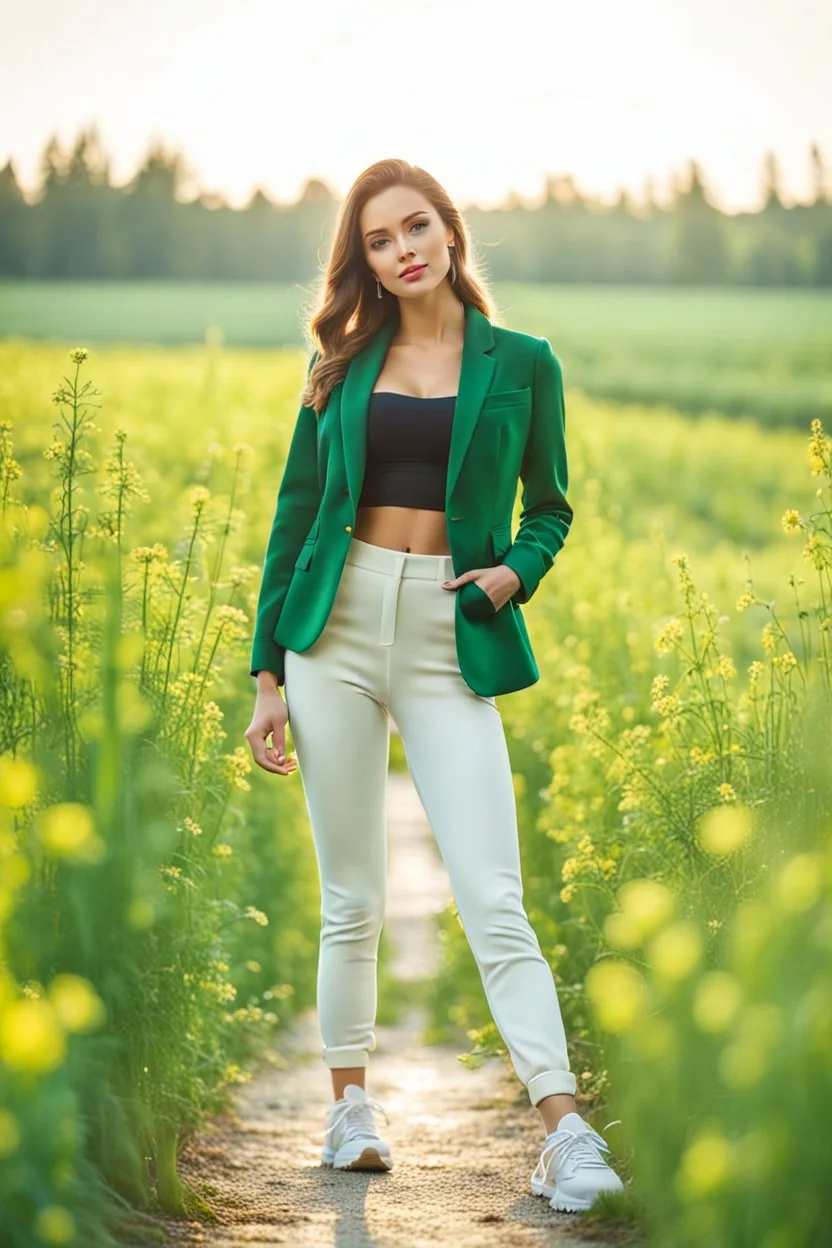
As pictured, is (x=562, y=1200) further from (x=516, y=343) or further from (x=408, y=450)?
(x=516, y=343)

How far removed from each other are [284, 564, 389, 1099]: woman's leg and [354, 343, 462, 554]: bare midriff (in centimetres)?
10

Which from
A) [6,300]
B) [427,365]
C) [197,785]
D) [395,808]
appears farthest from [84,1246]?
[395,808]

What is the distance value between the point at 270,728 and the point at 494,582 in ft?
1.92

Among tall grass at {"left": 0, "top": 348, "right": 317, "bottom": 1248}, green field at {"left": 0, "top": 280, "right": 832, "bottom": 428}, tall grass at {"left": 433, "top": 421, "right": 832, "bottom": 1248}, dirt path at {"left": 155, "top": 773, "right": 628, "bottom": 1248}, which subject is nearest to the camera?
tall grass at {"left": 433, "top": 421, "right": 832, "bottom": 1248}

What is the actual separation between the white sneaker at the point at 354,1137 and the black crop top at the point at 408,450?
122 centimetres

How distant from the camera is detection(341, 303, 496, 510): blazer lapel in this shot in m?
2.75

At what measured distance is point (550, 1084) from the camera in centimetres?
257

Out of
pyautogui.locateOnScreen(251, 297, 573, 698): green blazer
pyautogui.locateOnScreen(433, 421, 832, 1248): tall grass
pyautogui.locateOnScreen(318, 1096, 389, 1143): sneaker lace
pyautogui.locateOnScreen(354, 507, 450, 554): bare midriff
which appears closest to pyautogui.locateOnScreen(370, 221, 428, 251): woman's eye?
pyautogui.locateOnScreen(251, 297, 573, 698): green blazer

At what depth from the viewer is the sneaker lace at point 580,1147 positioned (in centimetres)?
250

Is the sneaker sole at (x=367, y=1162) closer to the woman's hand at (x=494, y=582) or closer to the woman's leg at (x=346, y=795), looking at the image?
the woman's leg at (x=346, y=795)

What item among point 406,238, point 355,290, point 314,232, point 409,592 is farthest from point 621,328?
point 409,592

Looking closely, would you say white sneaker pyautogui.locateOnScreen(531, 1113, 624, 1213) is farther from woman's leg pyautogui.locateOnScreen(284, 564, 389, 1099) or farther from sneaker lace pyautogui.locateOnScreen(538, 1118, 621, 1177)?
woman's leg pyautogui.locateOnScreen(284, 564, 389, 1099)

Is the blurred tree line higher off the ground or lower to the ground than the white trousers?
higher

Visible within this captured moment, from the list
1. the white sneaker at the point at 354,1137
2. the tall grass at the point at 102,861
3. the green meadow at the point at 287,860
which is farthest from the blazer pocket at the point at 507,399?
the white sneaker at the point at 354,1137
